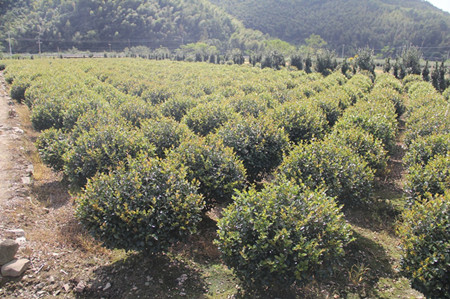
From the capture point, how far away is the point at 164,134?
9.00 meters

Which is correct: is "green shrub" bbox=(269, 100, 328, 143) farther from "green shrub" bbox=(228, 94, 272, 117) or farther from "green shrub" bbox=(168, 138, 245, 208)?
"green shrub" bbox=(168, 138, 245, 208)

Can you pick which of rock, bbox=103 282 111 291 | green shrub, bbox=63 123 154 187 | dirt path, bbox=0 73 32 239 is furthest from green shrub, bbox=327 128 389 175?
dirt path, bbox=0 73 32 239

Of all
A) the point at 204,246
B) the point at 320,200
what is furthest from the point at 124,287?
the point at 320,200

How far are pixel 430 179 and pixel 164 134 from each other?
7.06 metres

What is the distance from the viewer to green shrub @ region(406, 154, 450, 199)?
6684 mm

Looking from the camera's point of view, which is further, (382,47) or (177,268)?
(382,47)

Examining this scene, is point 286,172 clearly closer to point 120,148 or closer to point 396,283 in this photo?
point 396,283

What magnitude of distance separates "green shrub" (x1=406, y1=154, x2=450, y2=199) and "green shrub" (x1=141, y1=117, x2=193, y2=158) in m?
6.00

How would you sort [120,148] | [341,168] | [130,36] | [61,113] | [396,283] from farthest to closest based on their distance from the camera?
[130,36] → [61,113] → [120,148] → [341,168] → [396,283]

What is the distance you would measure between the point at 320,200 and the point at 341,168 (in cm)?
186

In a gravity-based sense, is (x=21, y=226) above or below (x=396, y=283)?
below

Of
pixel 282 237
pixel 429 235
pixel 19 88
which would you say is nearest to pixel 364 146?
pixel 429 235

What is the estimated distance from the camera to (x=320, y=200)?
18.0ft

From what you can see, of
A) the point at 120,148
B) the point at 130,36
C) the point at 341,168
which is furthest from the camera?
the point at 130,36
